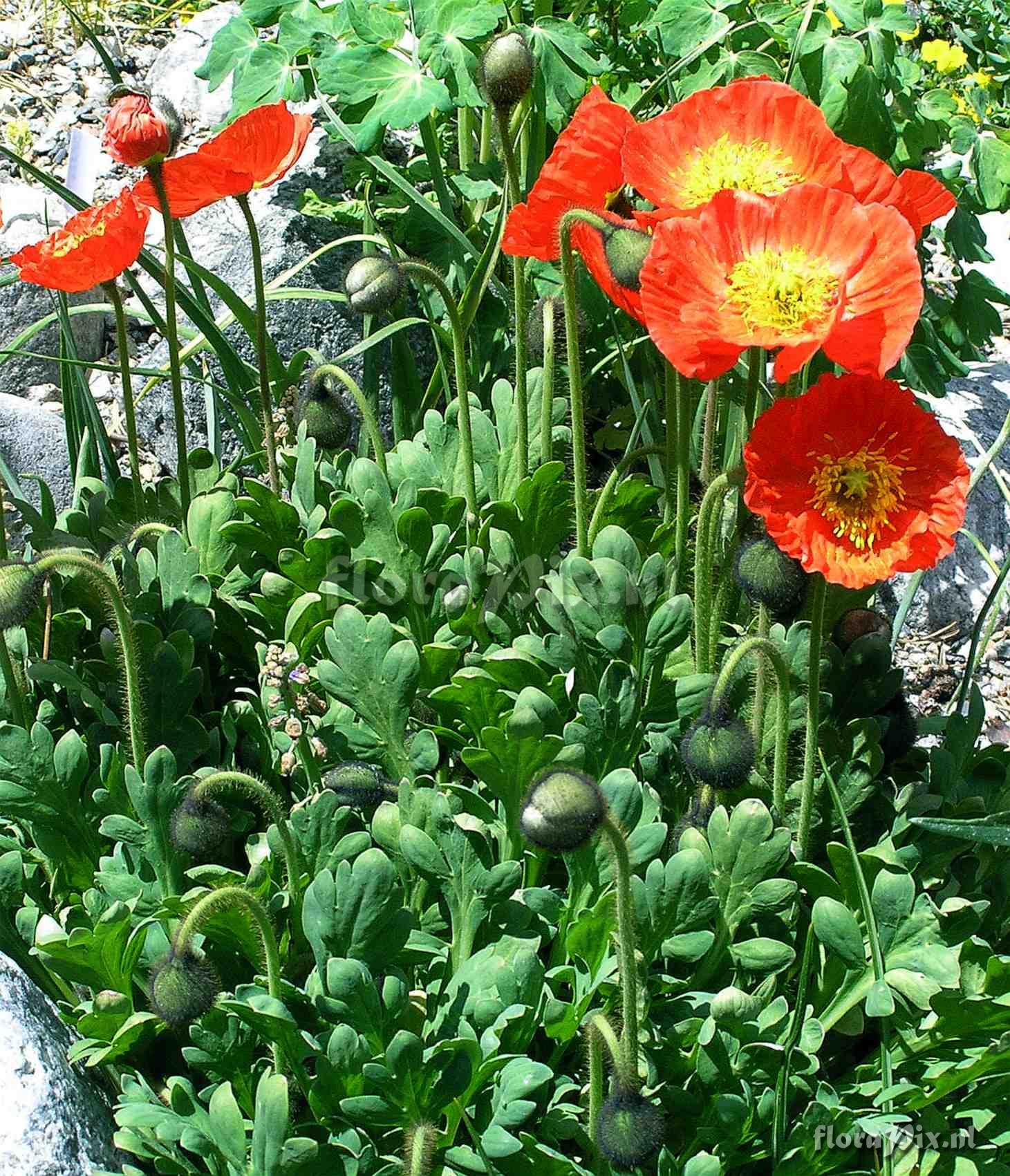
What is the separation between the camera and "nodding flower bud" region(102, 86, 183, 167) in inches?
84.8

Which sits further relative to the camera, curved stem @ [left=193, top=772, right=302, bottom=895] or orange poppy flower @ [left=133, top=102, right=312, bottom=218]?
orange poppy flower @ [left=133, top=102, right=312, bottom=218]

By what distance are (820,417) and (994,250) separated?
283 cm

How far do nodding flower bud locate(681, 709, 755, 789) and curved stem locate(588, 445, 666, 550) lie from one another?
0.59 meters

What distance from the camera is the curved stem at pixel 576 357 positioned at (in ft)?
6.42

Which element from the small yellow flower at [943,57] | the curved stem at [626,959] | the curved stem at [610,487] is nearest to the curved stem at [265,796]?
the curved stem at [626,959]

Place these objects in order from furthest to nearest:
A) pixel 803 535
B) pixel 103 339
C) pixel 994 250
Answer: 1. pixel 994 250
2. pixel 103 339
3. pixel 803 535

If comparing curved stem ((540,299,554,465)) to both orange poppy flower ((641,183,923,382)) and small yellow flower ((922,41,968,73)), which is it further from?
small yellow flower ((922,41,968,73))

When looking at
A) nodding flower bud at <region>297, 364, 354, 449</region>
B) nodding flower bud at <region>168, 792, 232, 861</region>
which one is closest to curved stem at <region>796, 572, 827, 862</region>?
nodding flower bud at <region>168, 792, 232, 861</region>

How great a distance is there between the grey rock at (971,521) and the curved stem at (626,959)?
1788 mm

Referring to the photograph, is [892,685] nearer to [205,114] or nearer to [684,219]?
[684,219]

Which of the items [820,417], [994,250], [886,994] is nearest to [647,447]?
[820,417]

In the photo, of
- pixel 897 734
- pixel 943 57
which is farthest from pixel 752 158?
pixel 943 57

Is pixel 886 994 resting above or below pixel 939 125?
below

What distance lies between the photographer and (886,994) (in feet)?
5.90
